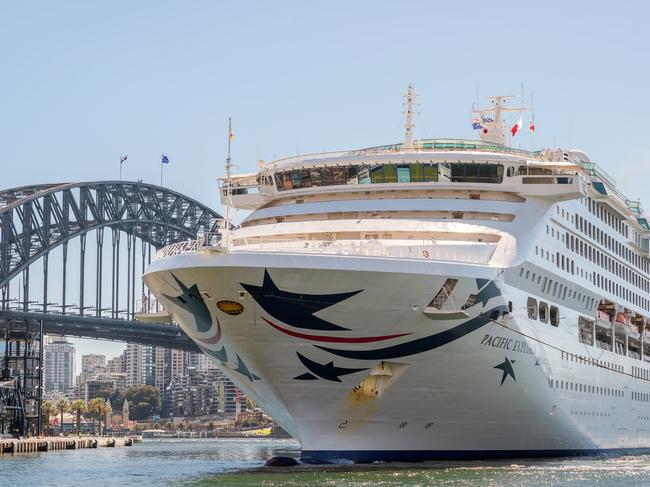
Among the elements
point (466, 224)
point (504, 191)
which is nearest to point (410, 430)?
point (466, 224)

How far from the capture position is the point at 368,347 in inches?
1165

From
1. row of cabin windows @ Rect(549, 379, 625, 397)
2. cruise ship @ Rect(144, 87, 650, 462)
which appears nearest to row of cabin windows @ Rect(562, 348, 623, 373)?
cruise ship @ Rect(144, 87, 650, 462)

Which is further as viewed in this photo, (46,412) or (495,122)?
(46,412)

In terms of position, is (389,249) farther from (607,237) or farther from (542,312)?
(607,237)

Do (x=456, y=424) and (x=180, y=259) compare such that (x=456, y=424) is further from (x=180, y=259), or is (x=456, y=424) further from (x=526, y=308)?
(x=180, y=259)

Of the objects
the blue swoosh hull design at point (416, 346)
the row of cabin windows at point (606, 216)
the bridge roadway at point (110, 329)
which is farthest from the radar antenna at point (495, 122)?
the bridge roadway at point (110, 329)

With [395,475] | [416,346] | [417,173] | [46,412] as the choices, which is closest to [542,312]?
[417,173]

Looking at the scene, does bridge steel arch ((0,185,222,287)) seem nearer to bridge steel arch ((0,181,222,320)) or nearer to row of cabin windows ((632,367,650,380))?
bridge steel arch ((0,181,222,320))

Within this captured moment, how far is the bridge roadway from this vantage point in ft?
306

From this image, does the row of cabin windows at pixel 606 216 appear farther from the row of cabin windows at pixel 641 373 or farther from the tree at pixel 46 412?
the tree at pixel 46 412

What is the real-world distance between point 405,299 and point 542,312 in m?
7.15

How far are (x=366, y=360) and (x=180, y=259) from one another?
4.96m

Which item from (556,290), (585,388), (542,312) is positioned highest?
(556,290)

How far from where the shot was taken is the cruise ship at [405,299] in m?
29.2
